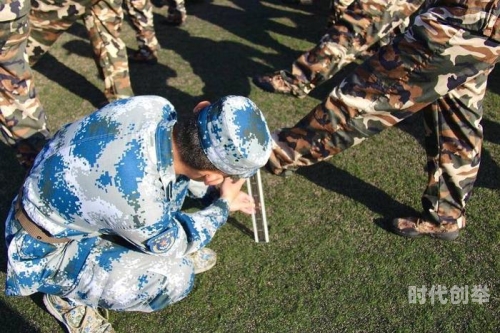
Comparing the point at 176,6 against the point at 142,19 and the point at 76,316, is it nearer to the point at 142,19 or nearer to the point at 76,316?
the point at 142,19

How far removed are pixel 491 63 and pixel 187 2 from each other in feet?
13.8

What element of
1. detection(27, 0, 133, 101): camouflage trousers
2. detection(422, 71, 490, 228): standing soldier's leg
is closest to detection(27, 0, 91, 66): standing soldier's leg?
detection(27, 0, 133, 101): camouflage trousers

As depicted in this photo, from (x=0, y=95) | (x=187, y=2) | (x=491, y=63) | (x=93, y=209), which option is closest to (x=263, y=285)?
(x=93, y=209)

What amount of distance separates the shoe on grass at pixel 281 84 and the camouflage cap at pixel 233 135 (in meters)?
2.20

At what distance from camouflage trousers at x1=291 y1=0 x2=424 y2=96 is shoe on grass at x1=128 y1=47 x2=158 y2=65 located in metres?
1.32

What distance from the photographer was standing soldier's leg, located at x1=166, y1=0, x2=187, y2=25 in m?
4.93

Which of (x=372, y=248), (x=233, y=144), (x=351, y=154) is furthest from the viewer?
(x=351, y=154)

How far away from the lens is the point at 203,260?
8.38 ft

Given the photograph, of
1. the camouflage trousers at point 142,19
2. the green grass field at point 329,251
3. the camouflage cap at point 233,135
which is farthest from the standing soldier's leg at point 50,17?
the camouflage cap at point 233,135

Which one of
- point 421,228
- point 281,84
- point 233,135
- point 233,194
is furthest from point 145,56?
point 233,135

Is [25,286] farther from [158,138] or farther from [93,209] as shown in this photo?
[158,138]

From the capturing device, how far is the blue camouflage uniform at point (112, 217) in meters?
1.72

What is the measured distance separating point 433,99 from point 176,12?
3.39 m

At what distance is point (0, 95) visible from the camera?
2594 mm
